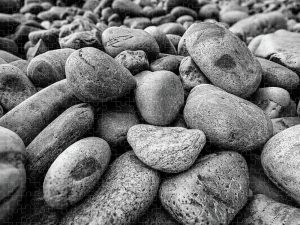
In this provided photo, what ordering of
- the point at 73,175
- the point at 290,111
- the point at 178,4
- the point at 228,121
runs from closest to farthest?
the point at 73,175 < the point at 228,121 < the point at 290,111 < the point at 178,4

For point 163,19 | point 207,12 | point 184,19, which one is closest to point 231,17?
point 207,12

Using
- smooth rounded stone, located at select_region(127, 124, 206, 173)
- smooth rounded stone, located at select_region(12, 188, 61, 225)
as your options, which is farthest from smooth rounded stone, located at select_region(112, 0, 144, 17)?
smooth rounded stone, located at select_region(12, 188, 61, 225)

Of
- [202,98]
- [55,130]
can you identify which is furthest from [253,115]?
[55,130]

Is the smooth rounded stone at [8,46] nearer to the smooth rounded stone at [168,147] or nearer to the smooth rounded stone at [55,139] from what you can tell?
the smooth rounded stone at [55,139]

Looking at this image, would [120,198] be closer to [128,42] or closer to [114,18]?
[128,42]

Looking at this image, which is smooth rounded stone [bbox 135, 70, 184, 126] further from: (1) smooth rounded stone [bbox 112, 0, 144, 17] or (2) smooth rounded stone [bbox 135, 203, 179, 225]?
(1) smooth rounded stone [bbox 112, 0, 144, 17]

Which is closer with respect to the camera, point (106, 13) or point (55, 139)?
point (55, 139)

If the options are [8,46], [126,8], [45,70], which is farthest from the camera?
[126,8]

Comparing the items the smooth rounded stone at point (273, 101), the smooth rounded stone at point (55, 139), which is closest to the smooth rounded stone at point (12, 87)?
the smooth rounded stone at point (55, 139)
